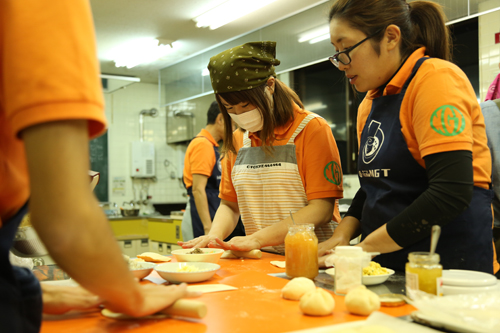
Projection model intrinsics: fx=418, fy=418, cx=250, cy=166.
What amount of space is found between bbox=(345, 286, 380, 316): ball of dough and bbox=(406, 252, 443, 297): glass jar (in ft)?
0.34

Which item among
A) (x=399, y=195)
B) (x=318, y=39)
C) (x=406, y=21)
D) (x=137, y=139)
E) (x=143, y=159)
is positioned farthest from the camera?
(x=137, y=139)

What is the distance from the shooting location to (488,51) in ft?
11.4

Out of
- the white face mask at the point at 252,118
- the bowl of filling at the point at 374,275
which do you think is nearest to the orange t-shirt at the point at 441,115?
the bowl of filling at the point at 374,275

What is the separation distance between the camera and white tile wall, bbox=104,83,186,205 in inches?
273

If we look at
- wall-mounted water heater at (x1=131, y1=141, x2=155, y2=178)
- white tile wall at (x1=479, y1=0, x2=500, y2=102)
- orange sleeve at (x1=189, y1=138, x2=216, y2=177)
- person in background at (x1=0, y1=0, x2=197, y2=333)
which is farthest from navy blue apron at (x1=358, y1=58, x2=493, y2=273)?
wall-mounted water heater at (x1=131, y1=141, x2=155, y2=178)

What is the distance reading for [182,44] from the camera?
18.1 feet

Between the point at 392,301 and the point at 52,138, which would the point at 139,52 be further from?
the point at 52,138

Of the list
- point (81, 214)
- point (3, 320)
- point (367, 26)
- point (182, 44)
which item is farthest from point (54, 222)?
point (182, 44)

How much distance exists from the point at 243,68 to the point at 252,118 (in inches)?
9.2

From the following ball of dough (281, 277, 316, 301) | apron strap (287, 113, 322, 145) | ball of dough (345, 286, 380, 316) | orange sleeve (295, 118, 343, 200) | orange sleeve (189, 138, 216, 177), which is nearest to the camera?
ball of dough (345, 286, 380, 316)

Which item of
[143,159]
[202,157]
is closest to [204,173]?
[202,157]

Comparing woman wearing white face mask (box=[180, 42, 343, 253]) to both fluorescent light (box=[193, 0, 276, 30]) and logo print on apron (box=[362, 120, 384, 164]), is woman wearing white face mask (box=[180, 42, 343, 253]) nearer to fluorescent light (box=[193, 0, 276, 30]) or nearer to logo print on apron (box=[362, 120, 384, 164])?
logo print on apron (box=[362, 120, 384, 164])

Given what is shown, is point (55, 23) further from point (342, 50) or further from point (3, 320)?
point (342, 50)

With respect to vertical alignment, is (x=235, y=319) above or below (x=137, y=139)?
below
